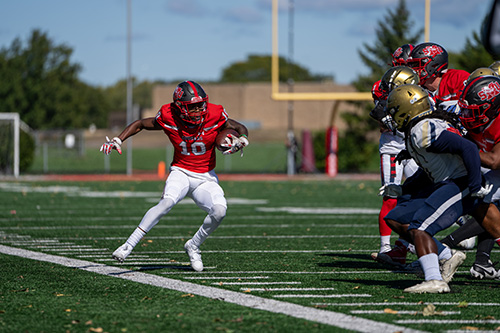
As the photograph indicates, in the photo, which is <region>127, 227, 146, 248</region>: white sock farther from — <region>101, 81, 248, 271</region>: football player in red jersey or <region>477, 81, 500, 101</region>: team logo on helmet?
<region>477, 81, 500, 101</region>: team logo on helmet

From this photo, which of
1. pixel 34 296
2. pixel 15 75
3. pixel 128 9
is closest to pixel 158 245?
pixel 34 296

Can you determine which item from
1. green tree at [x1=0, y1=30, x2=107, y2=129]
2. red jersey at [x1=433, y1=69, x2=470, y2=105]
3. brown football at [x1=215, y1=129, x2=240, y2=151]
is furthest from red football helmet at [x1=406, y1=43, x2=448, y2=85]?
green tree at [x1=0, y1=30, x2=107, y2=129]

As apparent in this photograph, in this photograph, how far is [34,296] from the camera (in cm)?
561

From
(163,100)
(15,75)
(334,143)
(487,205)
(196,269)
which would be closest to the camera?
(487,205)

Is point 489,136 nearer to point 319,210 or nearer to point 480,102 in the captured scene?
point 480,102

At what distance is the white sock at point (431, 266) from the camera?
5703 millimetres

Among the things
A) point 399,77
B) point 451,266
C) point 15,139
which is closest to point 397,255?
point 451,266

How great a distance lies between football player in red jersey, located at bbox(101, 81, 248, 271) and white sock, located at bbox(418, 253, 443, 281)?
1.95 metres

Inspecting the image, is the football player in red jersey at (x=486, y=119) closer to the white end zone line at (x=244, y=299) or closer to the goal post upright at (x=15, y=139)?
the white end zone line at (x=244, y=299)

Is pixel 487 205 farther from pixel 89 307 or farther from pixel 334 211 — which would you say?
pixel 334 211

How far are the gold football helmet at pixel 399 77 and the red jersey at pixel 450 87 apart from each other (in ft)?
1.34

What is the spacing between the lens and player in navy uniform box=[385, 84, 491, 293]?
18.4 ft

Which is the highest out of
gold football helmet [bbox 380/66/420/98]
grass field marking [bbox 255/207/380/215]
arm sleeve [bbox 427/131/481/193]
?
gold football helmet [bbox 380/66/420/98]

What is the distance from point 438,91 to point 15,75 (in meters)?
46.2
